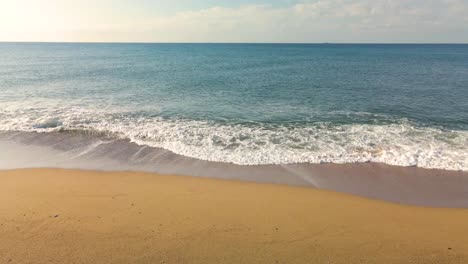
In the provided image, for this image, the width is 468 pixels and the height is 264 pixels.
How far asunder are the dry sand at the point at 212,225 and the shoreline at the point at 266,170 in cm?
89

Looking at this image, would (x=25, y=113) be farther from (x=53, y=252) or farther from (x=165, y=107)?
(x=53, y=252)

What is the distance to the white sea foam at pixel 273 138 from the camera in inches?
575

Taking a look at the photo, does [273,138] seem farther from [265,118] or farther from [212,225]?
[212,225]

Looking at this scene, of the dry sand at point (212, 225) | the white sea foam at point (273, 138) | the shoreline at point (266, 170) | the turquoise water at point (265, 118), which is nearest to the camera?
the dry sand at point (212, 225)

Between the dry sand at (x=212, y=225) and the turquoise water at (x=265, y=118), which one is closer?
the dry sand at (x=212, y=225)

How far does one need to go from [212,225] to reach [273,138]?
9555mm

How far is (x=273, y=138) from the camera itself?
17.5 metres

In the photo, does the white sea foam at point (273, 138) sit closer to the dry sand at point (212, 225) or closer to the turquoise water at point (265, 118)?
the turquoise water at point (265, 118)

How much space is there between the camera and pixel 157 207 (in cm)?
994

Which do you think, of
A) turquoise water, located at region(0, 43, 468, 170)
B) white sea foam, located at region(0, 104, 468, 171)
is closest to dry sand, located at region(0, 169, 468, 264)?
white sea foam, located at region(0, 104, 468, 171)

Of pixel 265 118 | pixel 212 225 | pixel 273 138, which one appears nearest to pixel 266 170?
pixel 273 138

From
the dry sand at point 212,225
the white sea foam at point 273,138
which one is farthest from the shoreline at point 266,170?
the dry sand at point 212,225

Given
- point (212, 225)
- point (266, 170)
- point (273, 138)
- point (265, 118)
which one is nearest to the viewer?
point (212, 225)

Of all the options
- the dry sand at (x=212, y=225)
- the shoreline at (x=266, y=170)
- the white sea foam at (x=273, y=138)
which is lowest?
the dry sand at (x=212, y=225)
